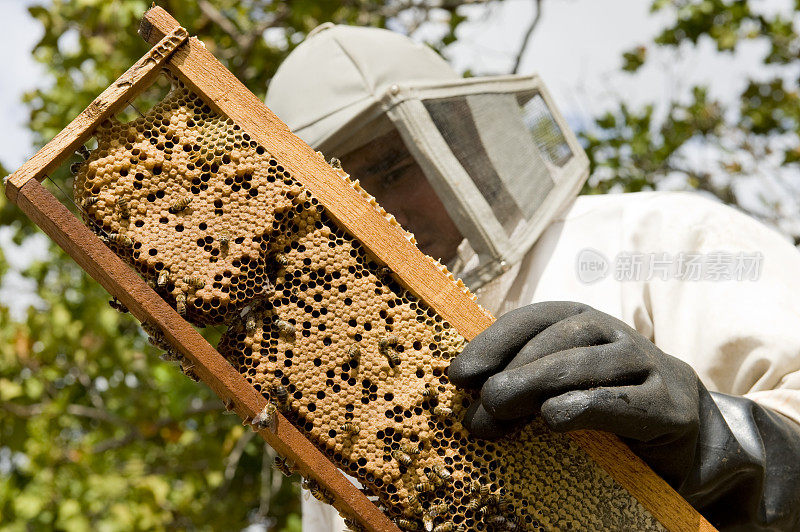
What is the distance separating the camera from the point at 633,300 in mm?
2053

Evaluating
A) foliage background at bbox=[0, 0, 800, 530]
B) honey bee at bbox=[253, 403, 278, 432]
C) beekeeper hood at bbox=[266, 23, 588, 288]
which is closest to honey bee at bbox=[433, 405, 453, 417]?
honey bee at bbox=[253, 403, 278, 432]

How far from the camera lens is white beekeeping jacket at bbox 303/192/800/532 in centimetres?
184

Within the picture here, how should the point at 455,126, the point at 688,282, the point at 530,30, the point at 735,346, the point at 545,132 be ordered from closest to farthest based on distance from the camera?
the point at 735,346
the point at 688,282
the point at 455,126
the point at 545,132
the point at 530,30

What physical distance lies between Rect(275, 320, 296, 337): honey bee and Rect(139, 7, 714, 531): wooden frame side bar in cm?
24

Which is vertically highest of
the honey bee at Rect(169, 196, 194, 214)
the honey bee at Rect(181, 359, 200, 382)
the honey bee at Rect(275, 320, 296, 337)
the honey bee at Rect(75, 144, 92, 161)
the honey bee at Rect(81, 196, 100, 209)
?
the honey bee at Rect(75, 144, 92, 161)

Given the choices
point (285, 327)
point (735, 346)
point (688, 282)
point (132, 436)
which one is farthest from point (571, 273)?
point (132, 436)

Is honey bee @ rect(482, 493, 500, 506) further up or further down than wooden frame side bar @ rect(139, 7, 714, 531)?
further down

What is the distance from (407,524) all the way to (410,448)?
0.16m

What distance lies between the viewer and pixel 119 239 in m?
1.49

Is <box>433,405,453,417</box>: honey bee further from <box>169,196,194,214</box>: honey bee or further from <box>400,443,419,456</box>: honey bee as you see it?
<box>169,196,194,214</box>: honey bee

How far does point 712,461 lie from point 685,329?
1.48ft

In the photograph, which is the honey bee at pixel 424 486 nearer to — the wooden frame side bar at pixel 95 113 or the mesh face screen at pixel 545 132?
the wooden frame side bar at pixel 95 113

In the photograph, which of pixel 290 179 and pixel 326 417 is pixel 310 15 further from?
pixel 326 417

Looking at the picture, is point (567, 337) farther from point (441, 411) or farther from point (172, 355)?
point (172, 355)
